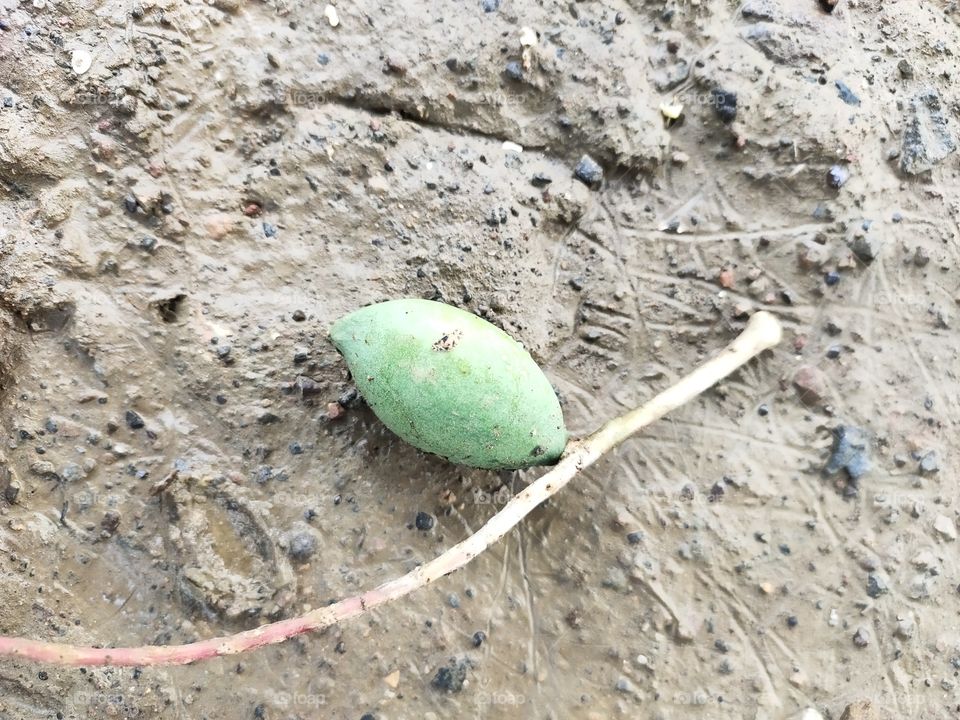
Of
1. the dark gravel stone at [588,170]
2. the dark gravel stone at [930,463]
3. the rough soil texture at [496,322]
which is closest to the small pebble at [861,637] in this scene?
the rough soil texture at [496,322]

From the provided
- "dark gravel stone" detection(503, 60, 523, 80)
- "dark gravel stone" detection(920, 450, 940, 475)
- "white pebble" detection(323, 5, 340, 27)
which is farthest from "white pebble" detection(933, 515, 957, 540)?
"white pebble" detection(323, 5, 340, 27)

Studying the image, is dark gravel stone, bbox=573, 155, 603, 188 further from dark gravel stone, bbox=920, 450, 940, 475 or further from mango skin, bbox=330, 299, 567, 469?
dark gravel stone, bbox=920, 450, 940, 475

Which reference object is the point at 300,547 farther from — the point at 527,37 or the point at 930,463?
the point at 930,463

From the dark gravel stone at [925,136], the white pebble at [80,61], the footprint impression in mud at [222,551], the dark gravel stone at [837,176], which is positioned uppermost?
the dark gravel stone at [925,136]

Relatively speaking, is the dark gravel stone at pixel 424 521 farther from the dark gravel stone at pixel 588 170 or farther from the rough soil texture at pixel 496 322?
the dark gravel stone at pixel 588 170

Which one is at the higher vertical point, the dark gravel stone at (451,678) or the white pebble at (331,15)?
the white pebble at (331,15)

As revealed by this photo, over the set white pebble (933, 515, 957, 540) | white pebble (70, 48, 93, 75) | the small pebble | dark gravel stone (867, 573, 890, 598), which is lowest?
the small pebble
